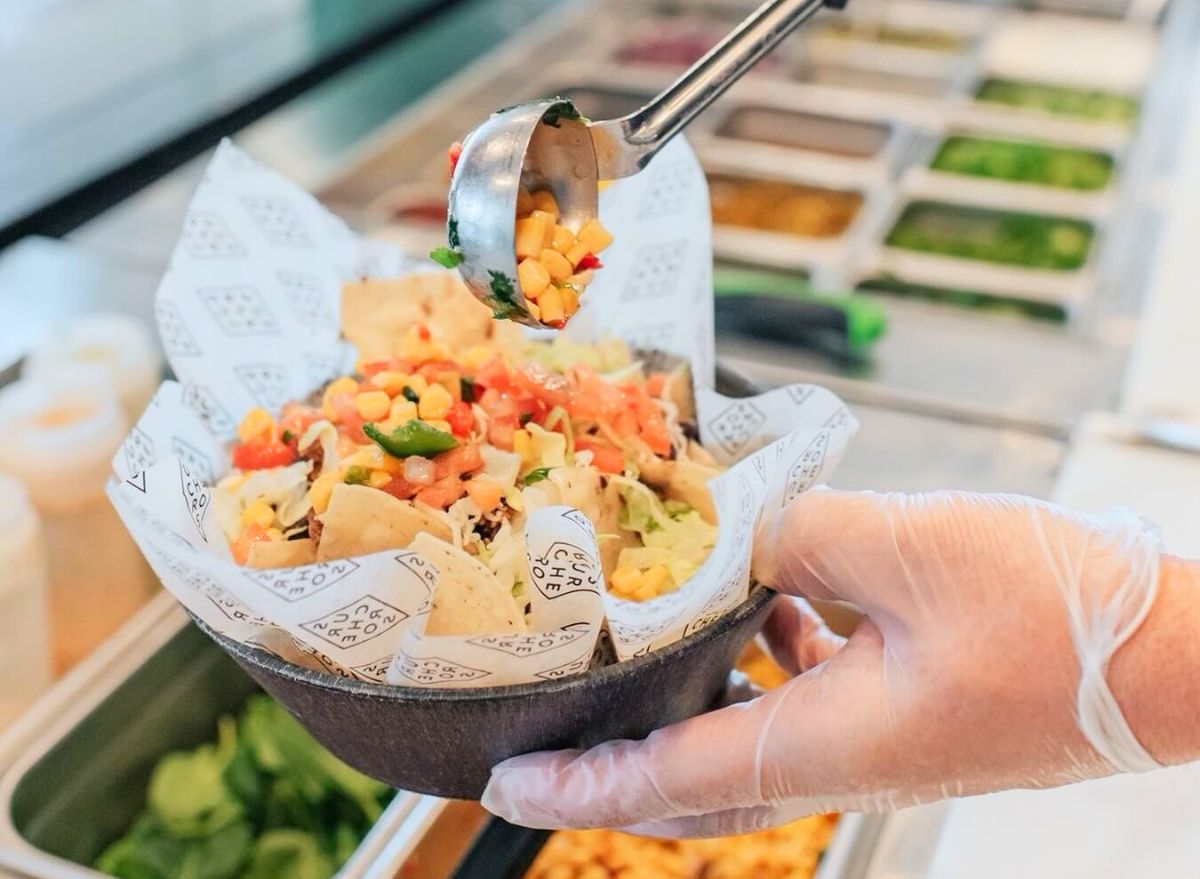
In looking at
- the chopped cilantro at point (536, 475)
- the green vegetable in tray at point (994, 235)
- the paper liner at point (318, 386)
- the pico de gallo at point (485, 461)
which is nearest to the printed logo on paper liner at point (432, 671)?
the paper liner at point (318, 386)

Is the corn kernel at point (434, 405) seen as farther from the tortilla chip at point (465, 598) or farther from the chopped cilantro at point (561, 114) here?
the chopped cilantro at point (561, 114)

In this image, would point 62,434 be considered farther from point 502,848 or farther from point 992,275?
point 992,275

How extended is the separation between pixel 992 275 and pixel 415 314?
1.78 meters

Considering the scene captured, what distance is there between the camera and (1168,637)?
0.94 metres

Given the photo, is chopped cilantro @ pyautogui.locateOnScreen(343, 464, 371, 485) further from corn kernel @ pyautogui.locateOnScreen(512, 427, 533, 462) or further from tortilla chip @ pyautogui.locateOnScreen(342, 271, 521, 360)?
tortilla chip @ pyautogui.locateOnScreen(342, 271, 521, 360)

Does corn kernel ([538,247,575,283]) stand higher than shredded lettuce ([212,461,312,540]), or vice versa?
corn kernel ([538,247,575,283])

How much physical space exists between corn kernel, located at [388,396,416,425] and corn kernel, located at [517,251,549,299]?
0.58 ft

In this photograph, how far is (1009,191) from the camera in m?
3.10

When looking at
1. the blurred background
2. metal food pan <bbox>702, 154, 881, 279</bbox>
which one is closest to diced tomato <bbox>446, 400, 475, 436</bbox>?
the blurred background

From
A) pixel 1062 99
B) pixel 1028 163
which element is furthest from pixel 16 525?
pixel 1062 99

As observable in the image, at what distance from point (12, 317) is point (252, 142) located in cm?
85

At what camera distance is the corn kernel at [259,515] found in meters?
1.12

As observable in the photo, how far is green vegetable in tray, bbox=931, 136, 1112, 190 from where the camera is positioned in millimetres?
3152

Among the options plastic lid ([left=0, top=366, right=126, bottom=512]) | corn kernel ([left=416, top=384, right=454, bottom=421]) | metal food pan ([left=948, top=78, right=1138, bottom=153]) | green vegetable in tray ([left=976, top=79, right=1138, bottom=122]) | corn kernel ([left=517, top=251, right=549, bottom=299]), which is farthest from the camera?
green vegetable in tray ([left=976, top=79, right=1138, bottom=122])
